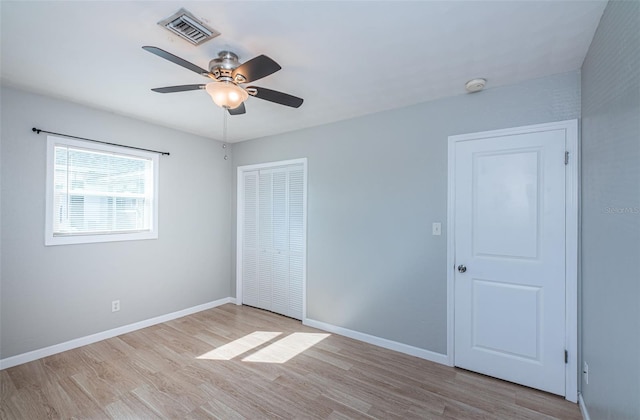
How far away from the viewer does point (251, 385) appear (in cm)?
235

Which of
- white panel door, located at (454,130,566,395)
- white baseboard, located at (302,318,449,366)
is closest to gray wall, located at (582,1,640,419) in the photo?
Result: white panel door, located at (454,130,566,395)

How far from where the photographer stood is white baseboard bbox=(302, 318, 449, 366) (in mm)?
2705

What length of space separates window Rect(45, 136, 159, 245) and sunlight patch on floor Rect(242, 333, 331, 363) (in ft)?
6.60

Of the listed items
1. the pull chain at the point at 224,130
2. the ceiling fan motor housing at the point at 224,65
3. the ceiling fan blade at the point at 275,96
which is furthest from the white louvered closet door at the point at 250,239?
the ceiling fan motor housing at the point at 224,65

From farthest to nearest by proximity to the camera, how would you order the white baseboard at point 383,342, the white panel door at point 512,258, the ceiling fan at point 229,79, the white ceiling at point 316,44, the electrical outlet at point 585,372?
the white baseboard at point 383,342
the white panel door at point 512,258
the electrical outlet at point 585,372
the ceiling fan at point 229,79
the white ceiling at point 316,44

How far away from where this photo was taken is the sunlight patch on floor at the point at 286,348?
2770 mm

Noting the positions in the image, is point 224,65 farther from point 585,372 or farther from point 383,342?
point 585,372

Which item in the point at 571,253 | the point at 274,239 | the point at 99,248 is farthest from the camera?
the point at 274,239

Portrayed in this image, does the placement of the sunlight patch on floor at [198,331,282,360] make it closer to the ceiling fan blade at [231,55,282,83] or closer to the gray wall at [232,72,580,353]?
the gray wall at [232,72,580,353]

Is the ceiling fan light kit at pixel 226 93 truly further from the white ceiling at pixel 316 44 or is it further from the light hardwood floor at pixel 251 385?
the light hardwood floor at pixel 251 385

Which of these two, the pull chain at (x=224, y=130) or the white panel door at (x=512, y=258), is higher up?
the pull chain at (x=224, y=130)

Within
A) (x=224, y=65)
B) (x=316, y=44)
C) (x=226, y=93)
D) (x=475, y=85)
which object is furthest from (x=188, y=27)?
(x=475, y=85)

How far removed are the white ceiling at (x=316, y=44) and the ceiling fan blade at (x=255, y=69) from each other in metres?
0.20

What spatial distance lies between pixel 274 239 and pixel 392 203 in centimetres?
183
